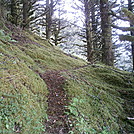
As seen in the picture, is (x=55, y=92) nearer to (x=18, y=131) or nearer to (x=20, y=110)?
(x=20, y=110)

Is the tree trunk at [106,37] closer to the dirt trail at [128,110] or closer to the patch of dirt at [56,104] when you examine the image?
the dirt trail at [128,110]

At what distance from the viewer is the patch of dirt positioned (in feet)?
8.82

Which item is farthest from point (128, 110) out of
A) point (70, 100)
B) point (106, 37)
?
point (106, 37)

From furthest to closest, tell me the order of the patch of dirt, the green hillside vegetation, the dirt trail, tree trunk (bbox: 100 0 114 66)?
tree trunk (bbox: 100 0 114 66), the dirt trail, the patch of dirt, the green hillside vegetation

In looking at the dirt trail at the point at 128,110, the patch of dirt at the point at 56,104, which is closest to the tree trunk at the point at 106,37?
the dirt trail at the point at 128,110

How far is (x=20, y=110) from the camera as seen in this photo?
93.3 inches

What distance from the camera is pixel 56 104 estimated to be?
3350 millimetres

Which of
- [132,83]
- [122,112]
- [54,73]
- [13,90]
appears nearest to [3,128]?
[13,90]

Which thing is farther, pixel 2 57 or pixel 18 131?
pixel 2 57

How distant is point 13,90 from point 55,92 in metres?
1.44

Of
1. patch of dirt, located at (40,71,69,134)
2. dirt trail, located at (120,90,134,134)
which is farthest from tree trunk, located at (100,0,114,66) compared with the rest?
Answer: patch of dirt, located at (40,71,69,134)

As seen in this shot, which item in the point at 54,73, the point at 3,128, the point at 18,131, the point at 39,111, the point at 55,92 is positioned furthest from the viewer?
the point at 54,73

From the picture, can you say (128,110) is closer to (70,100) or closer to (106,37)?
(70,100)

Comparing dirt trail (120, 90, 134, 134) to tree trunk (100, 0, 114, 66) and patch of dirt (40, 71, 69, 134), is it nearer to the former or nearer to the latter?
patch of dirt (40, 71, 69, 134)
